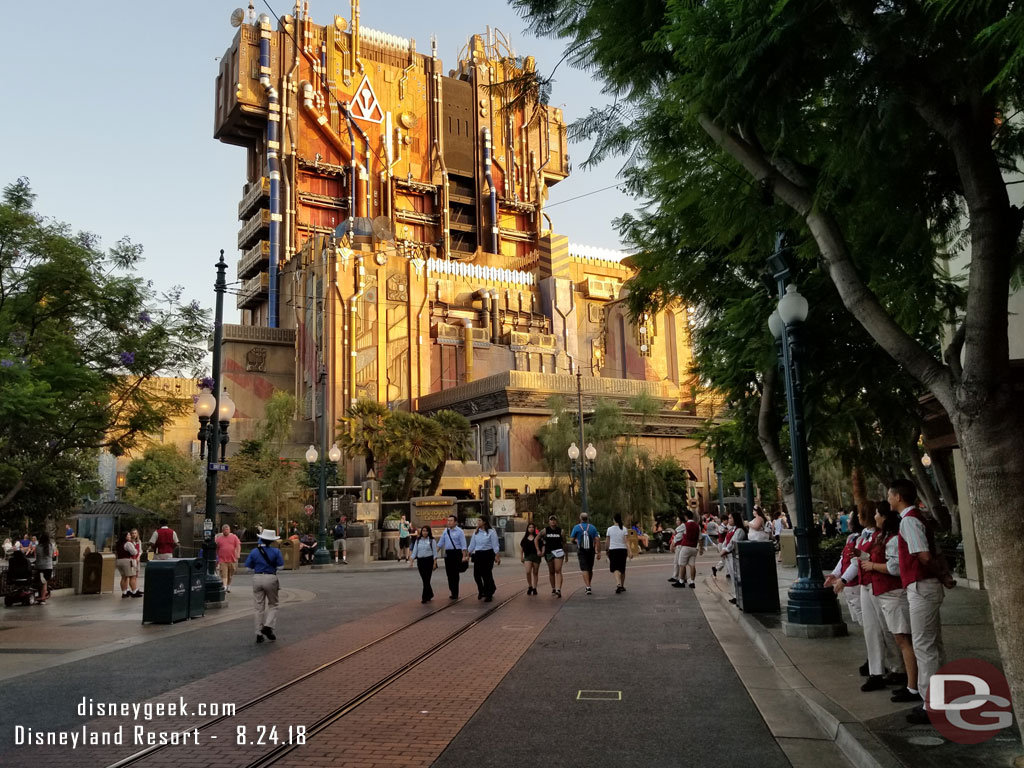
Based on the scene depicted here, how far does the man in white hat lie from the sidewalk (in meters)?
6.58

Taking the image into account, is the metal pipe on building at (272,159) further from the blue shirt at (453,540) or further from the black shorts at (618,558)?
the black shorts at (618,558)

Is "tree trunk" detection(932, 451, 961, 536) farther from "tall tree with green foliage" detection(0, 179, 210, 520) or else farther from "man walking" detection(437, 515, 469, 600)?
"tall tree with green foliage" detection(0, 179, 210, 520)

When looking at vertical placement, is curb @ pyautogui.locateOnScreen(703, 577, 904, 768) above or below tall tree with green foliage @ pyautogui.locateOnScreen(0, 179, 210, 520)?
below

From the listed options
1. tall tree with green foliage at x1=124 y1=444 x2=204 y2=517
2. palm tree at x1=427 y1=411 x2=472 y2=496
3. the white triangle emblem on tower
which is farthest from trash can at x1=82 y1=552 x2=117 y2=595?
the white triangle emblem on tower

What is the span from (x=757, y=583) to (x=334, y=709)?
302 inches

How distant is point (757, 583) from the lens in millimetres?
12844

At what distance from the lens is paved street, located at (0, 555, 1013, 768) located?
235 inches

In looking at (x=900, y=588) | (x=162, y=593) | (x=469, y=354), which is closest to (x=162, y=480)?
(x=469, y=354)

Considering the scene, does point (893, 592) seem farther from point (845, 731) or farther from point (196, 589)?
point (196, 589)

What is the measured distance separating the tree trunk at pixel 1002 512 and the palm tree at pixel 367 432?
3652 cm

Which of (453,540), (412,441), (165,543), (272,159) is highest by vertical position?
(272,159)

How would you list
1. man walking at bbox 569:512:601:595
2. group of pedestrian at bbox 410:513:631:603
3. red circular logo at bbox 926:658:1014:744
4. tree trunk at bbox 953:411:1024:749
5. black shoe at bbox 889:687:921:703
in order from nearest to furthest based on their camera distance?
tree trunk at bbox 953:411:1024:749 < red circular logo at bbox 926:658:1014:744 < black shoe at bbox 889:687:921:703 < group of pedestrian at bbox 410:513:631:603 < man walking at bbox 569:512:601:595

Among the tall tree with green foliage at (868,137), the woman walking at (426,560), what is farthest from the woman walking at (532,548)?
the tall tree with green foliage at (868,137)

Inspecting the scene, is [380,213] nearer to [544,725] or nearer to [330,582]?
[330,582]
